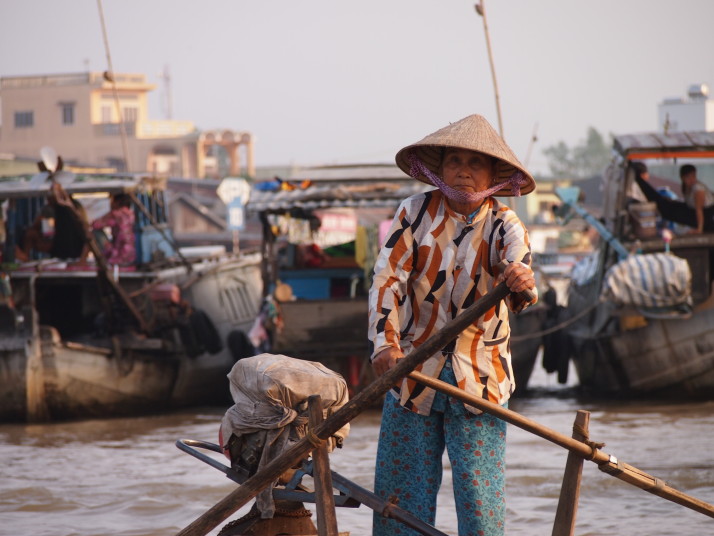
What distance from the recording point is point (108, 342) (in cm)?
1202

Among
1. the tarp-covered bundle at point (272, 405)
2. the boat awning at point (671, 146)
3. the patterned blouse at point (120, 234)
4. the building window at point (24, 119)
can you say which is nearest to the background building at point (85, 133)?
the building window at point (24, 119)

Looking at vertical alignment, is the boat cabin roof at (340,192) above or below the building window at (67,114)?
below

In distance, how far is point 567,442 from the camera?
3227 mm

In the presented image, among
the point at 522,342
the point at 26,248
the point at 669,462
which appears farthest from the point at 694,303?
the point at 26,248

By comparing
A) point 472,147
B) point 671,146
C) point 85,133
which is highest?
point 85,133

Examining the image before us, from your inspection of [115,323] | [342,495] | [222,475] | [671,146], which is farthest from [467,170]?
[115,323]

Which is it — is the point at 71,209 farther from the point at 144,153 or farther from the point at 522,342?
the point at 144,153

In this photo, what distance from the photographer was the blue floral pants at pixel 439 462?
134 inches

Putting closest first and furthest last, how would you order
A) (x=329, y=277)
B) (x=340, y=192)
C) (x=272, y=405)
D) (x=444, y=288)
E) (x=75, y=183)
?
1. (x=444, y=288)
2. (x=272, y=405)
3. (x=340, y=192)
4. (x=75, y=183)
5. (x=329, y=277)

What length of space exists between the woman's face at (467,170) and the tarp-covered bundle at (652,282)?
7686 mm

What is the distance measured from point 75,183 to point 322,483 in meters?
8.85

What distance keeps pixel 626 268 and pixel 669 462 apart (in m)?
3.12

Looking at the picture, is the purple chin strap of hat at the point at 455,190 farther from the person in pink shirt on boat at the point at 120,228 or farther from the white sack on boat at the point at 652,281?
the person in pink shirt on boat at the point at 120,228

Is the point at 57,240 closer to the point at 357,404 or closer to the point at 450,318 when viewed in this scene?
the point at 450,318
